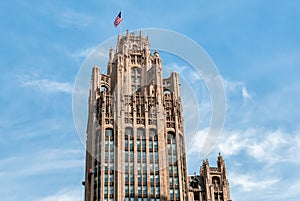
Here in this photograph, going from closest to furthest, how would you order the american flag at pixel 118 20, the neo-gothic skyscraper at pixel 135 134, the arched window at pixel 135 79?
the neo-gothic skyscraper at pixel 135 134 → the american flag at pixel 118 20 → the arched window at pixel 135 79

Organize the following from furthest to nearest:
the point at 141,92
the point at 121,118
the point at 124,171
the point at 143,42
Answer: the point at 143,42, the point at 141,92, the point at 121,118, the point at 124,171

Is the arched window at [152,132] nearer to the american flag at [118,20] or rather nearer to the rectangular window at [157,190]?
the rectangular window at [157,190]

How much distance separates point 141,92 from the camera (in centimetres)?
14300

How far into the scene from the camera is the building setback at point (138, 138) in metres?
124

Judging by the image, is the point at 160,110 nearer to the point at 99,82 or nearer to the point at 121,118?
the point at 121,118

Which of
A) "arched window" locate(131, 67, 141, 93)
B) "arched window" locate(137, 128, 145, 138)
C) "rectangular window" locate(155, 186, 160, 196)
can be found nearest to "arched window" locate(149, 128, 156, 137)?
"arched window" locate(137, 128, 145, 138)

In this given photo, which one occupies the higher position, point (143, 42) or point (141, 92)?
point (143, 42)

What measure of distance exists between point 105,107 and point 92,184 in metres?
24.0

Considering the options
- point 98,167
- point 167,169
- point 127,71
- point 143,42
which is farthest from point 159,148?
point 143,42

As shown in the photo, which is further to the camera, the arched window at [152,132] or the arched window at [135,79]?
the arched window at [135,79]

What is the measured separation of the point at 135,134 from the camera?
13125 cm

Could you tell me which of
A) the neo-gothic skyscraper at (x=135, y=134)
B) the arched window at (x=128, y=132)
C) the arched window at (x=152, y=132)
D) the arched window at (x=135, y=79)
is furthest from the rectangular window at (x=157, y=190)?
the arched window at (x=135, y=79)

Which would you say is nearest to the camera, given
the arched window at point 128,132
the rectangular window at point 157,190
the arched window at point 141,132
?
the rectangular window at point 157,190

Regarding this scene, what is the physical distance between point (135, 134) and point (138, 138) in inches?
57.3
